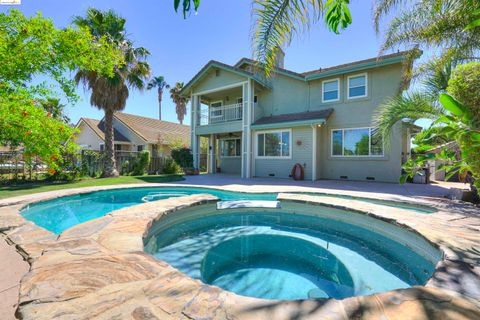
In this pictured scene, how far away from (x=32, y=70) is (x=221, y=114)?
12376 mm

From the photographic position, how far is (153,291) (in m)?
1.96

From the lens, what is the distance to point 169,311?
1.70 meters

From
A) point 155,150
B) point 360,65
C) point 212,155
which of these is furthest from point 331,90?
point 155,150

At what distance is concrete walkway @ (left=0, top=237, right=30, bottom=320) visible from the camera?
6.00ft

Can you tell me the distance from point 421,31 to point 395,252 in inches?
295

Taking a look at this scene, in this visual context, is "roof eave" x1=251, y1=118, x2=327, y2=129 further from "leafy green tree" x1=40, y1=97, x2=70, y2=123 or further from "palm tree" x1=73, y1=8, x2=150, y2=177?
"leafy green tree" x1=40, y1=97, x2=70, y2=123

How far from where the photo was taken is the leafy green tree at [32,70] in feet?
16.7

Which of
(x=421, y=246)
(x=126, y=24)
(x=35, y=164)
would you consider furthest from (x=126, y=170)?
(x=421, y=246)

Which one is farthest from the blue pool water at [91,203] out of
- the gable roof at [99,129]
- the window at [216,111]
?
the gable roof at [99,129]

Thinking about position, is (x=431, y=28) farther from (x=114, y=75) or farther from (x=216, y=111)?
(x=114, y=75)

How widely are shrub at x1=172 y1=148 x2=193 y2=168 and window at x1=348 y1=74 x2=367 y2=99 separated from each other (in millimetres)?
11300

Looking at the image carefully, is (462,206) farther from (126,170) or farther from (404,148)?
(126,170)

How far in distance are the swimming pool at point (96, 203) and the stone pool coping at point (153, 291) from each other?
2.83 meters

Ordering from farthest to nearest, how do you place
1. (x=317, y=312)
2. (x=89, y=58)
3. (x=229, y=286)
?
(x=89, y=58) → (x=229, y=286) → (x=317, y=312)
